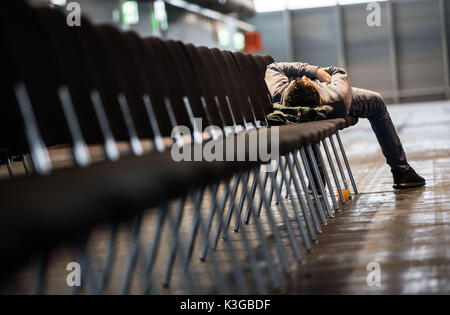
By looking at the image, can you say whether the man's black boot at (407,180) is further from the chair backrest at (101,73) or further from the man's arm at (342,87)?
the chair backrest at (101,73)

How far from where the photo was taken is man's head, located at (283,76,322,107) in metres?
4.50

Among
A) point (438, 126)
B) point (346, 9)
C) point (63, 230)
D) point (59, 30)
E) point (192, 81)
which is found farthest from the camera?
point (346, 9)

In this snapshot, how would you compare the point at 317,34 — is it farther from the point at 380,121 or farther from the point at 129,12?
the point at 380,121

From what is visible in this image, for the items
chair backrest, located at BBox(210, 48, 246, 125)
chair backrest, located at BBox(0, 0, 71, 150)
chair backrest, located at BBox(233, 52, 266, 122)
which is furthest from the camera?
chair backrest, located at BBox(233, 52, 266, 122)

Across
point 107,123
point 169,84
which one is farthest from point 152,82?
point 107,123

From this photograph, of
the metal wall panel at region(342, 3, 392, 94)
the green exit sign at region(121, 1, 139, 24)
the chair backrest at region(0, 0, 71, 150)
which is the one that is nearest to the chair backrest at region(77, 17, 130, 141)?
the chair backrest at region(0, 0, 71, 150)

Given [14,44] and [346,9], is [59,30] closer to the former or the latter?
[14,44]

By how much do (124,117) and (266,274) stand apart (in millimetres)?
843

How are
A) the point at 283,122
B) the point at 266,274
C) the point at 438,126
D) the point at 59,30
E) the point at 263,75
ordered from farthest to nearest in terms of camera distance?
the point at 438,126 < the point at 263,75 < the point at 283,122 < the point at 266,274 < the point at 59,30

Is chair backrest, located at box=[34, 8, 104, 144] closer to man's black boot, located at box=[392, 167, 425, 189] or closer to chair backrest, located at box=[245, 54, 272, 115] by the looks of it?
chair backrest, located at box=[245, 54, 272, 115]

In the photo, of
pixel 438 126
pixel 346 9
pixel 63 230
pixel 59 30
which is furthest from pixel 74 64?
pixel 346 9

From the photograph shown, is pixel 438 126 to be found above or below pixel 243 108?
below

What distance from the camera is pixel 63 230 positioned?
113 cm

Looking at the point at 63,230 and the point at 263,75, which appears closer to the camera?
the point at 63,230
